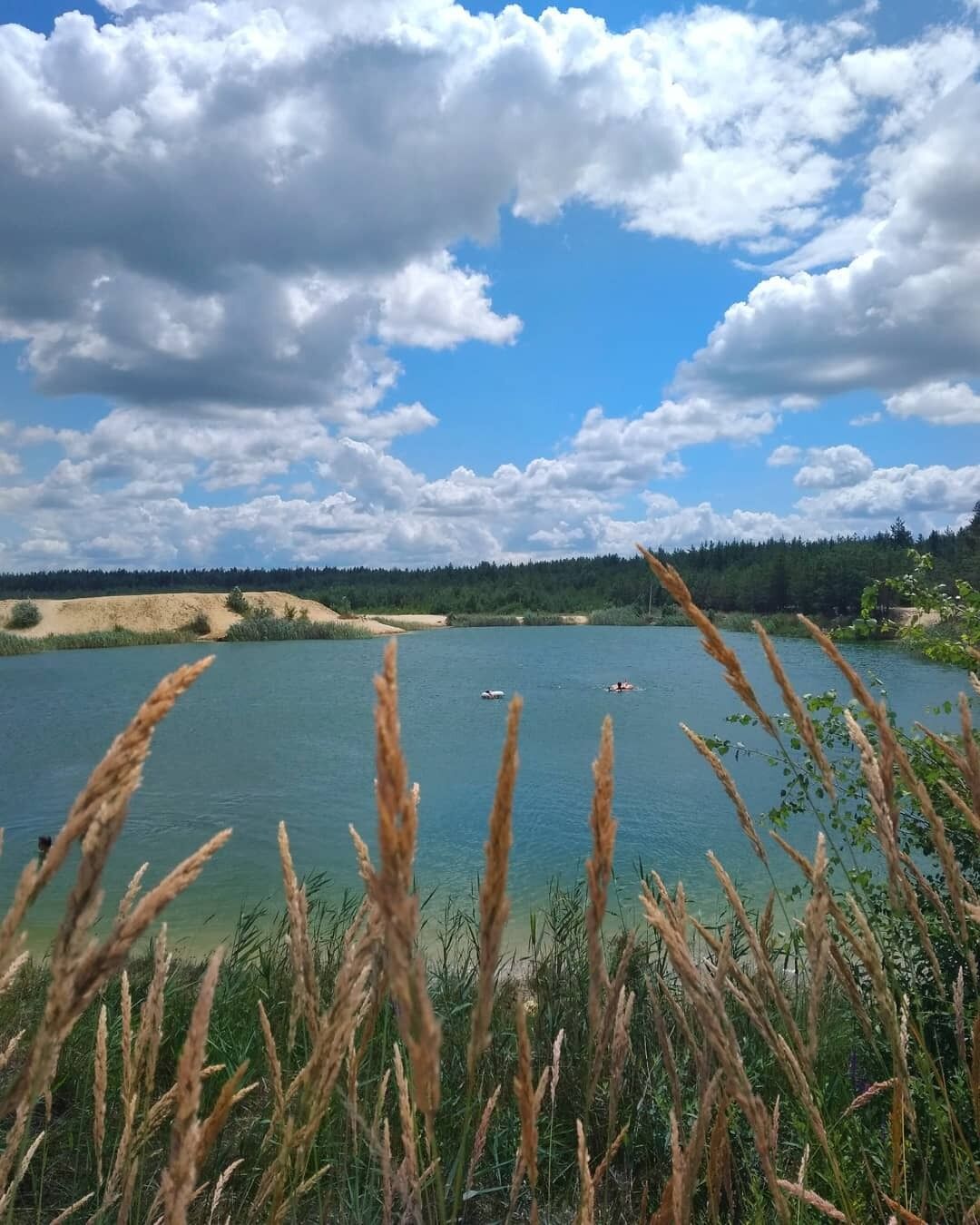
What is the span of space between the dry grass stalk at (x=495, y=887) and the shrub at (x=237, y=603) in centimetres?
6307

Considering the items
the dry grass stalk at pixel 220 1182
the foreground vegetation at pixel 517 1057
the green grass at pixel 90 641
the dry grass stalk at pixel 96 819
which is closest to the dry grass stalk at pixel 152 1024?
the foreground vegetation at pixel 517 1057

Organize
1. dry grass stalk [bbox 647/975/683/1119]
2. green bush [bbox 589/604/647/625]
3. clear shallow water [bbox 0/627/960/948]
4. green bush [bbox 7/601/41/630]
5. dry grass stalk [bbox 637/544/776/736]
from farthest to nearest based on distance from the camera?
green bush [bbox 589/604/647/625], green bush [bbox 7/601/41/630], clear shallow water [bbox 0/627/960/948], dry grass stalk [bbox 647/975/683/1119], dry grass stalk [bbox 637/544/776/736]

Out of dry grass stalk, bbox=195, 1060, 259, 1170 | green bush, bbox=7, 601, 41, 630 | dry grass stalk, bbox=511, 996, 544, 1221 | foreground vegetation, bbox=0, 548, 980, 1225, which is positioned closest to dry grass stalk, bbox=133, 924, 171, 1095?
foreground vegetation, bbox=0, 548, 980, 1225

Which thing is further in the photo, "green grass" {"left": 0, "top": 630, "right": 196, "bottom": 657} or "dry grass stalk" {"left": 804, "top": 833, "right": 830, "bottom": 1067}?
"green grass" {"left": 0, "top": 630, "right": 196, "bottom": 657}

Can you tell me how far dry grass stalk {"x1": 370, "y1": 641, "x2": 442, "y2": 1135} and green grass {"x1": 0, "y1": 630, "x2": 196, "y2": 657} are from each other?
52.0 metres

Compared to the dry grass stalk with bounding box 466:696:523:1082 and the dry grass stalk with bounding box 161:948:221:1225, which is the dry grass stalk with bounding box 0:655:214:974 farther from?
the dry grass stalk with bounding box 466:696:523:1082

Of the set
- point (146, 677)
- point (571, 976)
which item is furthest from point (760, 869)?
point (146, 677)

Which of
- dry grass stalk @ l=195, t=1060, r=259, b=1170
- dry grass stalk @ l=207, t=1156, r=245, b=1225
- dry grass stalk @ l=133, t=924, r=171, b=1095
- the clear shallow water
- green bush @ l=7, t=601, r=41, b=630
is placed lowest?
the clear shallow water

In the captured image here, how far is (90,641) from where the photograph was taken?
50.8 metres

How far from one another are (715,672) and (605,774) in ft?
111

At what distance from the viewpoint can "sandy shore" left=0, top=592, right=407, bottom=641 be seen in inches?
2181

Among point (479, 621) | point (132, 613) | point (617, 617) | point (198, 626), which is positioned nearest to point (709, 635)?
point (198, 626)

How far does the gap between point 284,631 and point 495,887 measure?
57704 mm

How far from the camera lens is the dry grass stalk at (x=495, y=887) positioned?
0.78 meters
